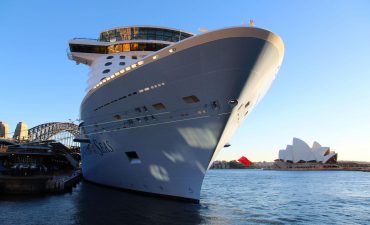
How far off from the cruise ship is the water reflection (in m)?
0.62

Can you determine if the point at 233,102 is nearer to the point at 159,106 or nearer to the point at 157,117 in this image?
the point at 159,106

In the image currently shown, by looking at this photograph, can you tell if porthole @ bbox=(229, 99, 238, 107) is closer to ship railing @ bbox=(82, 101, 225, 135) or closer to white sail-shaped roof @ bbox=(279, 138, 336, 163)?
ship railing @ bbox=(82, 101, 225, 135)

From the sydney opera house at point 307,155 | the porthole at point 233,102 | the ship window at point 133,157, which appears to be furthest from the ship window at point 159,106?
the sydney opera house at point 307,155

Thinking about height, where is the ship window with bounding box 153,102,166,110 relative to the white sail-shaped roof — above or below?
below

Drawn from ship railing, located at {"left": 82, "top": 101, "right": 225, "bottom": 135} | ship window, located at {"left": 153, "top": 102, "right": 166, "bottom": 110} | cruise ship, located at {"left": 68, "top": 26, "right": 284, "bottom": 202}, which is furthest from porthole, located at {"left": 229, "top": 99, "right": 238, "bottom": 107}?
ship window, located at {"left": 153, "top": 102, "right": 166, "bottom": 110}

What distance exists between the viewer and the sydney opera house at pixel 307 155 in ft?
429

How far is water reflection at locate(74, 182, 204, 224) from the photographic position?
13.5m

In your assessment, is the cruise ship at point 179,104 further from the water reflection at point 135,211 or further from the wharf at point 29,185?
the wharf at point 29,185

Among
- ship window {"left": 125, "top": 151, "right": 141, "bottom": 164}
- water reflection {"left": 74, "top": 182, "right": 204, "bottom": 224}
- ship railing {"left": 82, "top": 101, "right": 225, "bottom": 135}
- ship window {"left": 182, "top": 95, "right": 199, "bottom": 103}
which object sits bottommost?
water reflection {"left": 74, "top": 182, "right": 204, "bottom": 224}

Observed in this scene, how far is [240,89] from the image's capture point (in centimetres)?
1384

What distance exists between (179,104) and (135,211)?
5509mm

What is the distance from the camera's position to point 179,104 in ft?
48.8

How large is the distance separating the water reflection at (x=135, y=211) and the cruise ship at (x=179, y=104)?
2.05ft

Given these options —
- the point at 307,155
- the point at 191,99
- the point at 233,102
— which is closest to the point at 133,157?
the point at 191,99
